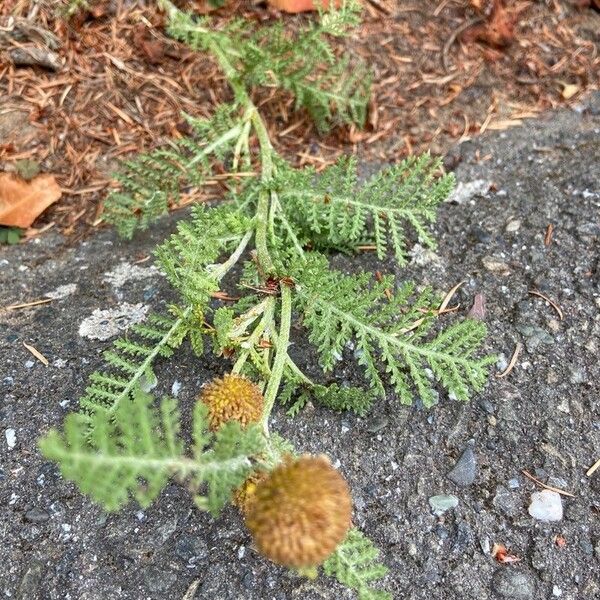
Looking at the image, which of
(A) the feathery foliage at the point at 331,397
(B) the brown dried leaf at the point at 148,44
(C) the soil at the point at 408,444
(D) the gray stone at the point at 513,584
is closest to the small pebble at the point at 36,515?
(C) the soil at the point at 408,444

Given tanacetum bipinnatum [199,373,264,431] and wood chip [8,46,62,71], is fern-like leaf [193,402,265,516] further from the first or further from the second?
wood chip [8,46,62,71]

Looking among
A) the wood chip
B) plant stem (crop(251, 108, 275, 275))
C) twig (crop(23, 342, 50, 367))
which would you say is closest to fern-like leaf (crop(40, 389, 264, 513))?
plant stem (crop(251, 108, 275, 275))

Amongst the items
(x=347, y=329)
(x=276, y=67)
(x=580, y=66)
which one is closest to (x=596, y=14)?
(x=580, y=66)

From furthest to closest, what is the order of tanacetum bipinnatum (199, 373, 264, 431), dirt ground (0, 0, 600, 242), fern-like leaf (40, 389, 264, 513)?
dirt ground (0, 0, 600, 242)
tanacetum bipinnatum (199, 373, 264, 431)
fern-like leaf (40, 389, 264, 513)

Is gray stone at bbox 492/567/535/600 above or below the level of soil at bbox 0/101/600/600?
below

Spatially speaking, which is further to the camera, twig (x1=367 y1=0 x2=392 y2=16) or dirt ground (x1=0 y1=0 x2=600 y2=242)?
twig (x1=367 y1=0 x2=392 y2=16)

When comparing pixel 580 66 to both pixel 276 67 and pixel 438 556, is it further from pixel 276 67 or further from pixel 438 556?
pixel 438 556
